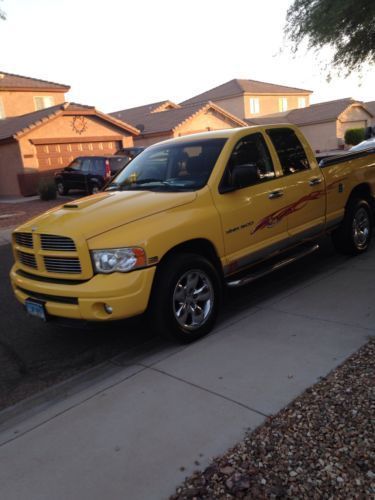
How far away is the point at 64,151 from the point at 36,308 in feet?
68.2

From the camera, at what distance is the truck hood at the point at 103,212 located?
13.7 feet

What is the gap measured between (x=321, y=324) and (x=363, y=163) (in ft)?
11.4

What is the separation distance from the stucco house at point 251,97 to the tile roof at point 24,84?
19.9m

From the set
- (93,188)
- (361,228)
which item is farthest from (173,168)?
(93,188)

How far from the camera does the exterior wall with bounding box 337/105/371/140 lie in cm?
4394

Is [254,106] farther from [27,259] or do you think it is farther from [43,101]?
[27,259]

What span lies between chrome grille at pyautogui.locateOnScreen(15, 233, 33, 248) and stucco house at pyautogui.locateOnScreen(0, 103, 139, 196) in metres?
18.8

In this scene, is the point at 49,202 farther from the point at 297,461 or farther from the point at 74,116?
the point at 297,461

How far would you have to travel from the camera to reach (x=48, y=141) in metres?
23.0

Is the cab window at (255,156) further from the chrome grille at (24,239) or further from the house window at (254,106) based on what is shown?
the house window at (254,106)

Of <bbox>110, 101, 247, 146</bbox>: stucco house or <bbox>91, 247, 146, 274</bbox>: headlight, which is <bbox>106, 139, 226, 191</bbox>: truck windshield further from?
<bbox>110, 101, 247, 146</bbox>: stucco house

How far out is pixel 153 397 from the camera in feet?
11.9

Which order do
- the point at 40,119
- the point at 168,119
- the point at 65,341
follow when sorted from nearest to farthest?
the point at 65,341 → the point at 40,119 → the point at 168,119

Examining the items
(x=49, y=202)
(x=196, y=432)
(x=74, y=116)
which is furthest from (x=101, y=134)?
(x=196, y=432)
